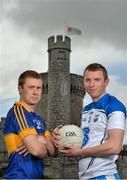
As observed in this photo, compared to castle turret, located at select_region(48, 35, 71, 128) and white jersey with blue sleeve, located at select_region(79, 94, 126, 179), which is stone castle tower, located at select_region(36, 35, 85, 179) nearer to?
castle turret, located at select_region(48, 35, 71, 128)

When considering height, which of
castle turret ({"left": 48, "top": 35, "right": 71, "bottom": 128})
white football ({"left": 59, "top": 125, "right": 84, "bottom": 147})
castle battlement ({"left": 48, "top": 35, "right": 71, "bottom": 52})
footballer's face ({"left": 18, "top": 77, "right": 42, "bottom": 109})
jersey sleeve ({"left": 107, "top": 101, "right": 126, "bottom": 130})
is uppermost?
castle battlement ({"left": 48, "top": 35, "right": 71, "bottom": 52})

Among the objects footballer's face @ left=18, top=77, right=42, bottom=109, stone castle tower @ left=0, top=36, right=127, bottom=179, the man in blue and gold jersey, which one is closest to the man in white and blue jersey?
the man in blue and gold jersey

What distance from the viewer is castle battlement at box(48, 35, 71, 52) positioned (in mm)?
39706

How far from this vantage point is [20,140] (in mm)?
3184

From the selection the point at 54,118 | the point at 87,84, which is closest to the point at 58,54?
the point at 54,118

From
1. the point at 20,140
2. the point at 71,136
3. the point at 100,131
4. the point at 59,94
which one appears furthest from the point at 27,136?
Answer: the point at 59,94

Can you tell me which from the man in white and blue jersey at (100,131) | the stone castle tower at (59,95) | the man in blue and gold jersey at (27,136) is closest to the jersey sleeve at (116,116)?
the man in white and blue jersey at (100,131)

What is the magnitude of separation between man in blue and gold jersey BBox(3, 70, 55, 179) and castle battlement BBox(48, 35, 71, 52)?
36.6 metres

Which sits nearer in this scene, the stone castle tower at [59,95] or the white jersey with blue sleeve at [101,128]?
the white jersey with blue sleeve at [101,128]

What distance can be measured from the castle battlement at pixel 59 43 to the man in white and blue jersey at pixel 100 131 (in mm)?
36540

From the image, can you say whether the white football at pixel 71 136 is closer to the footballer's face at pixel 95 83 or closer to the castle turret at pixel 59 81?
the footballer's face at pixel 95 83

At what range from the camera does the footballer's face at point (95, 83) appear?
11.0 ft

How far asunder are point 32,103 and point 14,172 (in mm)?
561

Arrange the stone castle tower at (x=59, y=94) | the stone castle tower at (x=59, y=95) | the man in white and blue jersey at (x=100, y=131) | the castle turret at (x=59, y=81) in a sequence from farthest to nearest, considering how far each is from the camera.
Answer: the castle turret at (x=59, y=81) < the stone castle tower at (x=59, y=94) < the stone castle tower at (x=59, y=95) < the man in white and blue jersey at (x=100, y=131)
